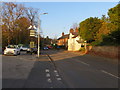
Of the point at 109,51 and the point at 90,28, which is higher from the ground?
the point at 90,28

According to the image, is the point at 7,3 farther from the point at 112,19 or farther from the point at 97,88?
the point at 97,88

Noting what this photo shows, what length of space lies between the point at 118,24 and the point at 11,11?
33893 mm

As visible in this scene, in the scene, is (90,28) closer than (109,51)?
No

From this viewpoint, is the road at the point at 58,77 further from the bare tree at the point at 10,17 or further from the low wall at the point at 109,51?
the bare tree at the point at 10,17

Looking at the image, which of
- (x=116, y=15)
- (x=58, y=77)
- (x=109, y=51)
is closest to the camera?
(x=58, y=77)

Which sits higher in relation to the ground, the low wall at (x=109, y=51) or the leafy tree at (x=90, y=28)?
the leafy tree at (x=90, y=28)

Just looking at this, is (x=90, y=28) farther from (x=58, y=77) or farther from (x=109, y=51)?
(x=58, y=77)

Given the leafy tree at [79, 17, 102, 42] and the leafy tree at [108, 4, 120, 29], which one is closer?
the leafy tree at [108, 4, 120, 29]

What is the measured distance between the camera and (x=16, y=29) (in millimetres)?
54750

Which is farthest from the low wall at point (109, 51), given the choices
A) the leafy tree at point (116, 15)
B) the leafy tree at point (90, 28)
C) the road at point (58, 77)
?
the road at point (58, 77)

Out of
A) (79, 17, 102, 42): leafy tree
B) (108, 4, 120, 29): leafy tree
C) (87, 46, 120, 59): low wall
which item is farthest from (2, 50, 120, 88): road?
(79, 17, 102, 42): leafy tree

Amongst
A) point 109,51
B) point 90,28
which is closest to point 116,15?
point 109,51

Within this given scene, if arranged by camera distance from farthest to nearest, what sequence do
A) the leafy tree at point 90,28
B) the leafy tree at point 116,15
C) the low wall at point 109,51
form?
the leafy tree at point 90,28 → the leafy tree at point 116,15 → the low wall at point 109,51

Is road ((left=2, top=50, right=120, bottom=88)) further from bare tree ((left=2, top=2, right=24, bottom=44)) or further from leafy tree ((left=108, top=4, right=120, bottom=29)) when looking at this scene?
bare tree ((left=2, top=2, right=24, bottom=44))
